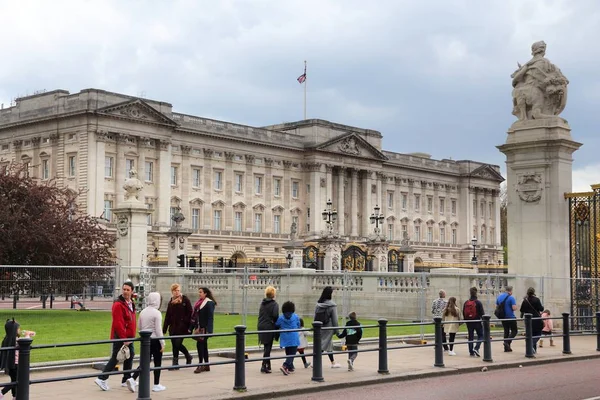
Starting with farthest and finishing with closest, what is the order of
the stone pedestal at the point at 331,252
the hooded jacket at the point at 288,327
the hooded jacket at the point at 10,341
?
the stone pedestal at the point at 331,252 < the hooded jacket at the point at 288,327 < the hooded jacket at the point at 10,341

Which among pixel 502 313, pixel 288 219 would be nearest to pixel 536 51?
pixel 502 313

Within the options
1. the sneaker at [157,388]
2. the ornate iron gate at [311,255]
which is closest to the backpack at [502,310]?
the sneaker at [157,388]

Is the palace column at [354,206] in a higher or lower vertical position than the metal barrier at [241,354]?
higher

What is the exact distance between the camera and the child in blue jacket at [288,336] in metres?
17.1

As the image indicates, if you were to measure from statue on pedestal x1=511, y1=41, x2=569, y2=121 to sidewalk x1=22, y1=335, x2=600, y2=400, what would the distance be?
280 inches

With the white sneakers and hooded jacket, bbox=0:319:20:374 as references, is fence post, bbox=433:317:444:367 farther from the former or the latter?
hooded jacket, bbox=0:319:20:374

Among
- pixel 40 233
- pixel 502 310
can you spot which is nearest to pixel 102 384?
pixel 502 310

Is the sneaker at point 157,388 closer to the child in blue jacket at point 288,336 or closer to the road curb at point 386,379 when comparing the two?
the road curb at point 386,379

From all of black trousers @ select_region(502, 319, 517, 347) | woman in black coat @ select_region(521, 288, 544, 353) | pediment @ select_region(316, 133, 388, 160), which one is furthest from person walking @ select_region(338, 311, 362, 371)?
pediment @ select_region(316, 133, 388, 160)

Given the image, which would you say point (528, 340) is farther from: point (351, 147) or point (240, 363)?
point (351, 147)

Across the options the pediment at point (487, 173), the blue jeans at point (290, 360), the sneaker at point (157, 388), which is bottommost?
the sneaker at point (157, 388)

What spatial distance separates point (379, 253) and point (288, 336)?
56785 millimetres

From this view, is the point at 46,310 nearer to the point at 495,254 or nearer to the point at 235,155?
the point at 235,155

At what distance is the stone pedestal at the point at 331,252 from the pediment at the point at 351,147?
124 ft
